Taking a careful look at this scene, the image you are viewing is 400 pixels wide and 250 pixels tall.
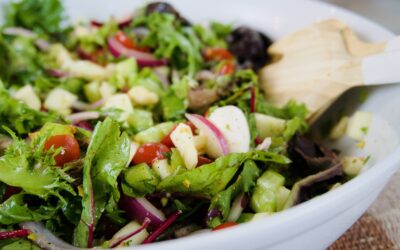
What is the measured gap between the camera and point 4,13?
2.91m

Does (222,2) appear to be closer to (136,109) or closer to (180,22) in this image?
(180,22)

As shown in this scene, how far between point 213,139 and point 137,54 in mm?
1072

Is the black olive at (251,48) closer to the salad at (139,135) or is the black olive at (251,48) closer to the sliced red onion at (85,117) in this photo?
the salad at (139,135)

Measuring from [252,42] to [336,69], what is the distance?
64 cm

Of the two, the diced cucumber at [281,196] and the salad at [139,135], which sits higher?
the salad at [139,135]

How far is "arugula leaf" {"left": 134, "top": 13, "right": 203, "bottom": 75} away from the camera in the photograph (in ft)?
8.64

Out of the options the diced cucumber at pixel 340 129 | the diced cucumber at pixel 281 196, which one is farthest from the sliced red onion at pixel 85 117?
the diced cucumber at pixel 340 129

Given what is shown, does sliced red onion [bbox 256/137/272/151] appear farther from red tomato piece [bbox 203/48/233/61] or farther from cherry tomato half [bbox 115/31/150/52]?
cherry tomato half [bbox 115/31/150/52]

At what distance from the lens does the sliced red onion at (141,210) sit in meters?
1.57

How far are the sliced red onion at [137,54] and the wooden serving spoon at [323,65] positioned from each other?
0.57m

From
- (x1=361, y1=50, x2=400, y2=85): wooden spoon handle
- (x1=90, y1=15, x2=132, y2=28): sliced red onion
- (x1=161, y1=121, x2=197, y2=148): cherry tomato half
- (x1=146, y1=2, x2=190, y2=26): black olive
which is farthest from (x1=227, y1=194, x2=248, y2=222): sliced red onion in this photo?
(x1=90, y1=15, x2=132, y2=28): sliced red onion

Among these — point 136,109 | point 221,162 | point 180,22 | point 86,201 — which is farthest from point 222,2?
point 86,201

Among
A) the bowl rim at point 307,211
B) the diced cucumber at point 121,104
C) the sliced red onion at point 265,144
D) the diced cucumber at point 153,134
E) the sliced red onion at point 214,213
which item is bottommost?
the sliced red onion at point 214,213

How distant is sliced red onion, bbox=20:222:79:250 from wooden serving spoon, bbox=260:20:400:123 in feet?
4.22
